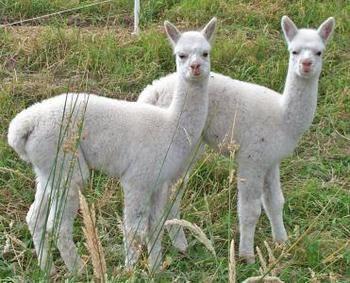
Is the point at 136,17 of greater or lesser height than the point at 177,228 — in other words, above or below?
above

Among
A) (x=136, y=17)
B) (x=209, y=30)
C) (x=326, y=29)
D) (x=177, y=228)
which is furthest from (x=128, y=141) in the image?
(x=136, y=17)

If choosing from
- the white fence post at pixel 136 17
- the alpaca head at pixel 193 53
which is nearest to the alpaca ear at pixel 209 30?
the alpaca head at pixel 193 53

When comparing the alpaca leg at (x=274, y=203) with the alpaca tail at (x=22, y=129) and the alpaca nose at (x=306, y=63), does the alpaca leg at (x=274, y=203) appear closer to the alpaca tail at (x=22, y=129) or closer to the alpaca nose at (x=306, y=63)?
the alpaca nose at (x=306, y=63)

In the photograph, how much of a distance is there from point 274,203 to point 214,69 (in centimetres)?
234

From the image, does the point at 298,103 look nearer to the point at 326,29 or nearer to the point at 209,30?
the point at 326,29

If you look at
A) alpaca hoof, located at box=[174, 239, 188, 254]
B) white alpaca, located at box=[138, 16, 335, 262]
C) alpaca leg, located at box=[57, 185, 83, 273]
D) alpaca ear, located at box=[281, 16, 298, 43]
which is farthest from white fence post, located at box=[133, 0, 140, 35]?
alpaca leg, located at box=[57, 185, 83, 273]

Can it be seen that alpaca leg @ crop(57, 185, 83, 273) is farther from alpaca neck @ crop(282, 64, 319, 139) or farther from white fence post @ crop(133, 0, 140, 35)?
white fence post @ crop(133, 0, 140, 35)

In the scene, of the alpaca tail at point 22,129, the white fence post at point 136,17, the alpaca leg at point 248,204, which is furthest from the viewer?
the white fence post at point 136,17

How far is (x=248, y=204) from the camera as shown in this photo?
14.4 ft

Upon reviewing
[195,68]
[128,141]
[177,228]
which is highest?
[195,68]

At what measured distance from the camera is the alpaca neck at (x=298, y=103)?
428 cm

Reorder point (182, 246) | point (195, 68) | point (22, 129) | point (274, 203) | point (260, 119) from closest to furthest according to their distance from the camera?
point (22, 129), point (195, 68), point (260, 119), point (182, 246), point (274, 203)

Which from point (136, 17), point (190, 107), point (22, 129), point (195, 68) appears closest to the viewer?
point (22, 129)

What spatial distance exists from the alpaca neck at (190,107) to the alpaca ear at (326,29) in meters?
0.81
